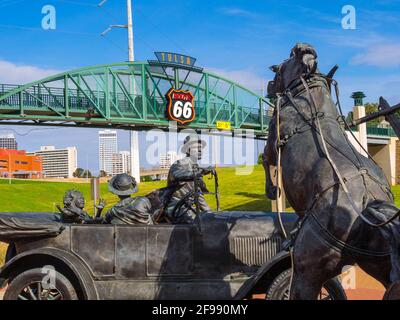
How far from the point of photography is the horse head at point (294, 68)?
15.3ft

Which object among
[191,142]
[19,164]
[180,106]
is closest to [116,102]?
[180,106]

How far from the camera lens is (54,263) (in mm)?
6297

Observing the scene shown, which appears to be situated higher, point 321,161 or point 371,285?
point 321,161

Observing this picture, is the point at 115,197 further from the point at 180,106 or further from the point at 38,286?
the point at 38,286

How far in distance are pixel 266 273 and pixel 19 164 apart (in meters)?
91.7

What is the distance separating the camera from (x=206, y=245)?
20.6 feet

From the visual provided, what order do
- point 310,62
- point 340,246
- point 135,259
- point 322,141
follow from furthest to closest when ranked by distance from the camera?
point 135,259 < point 310,62 < point 322,141 < point 340,246

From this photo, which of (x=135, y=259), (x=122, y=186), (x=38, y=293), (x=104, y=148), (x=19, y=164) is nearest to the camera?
(x=38, y=293)

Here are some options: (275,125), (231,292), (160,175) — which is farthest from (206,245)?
(160,175)

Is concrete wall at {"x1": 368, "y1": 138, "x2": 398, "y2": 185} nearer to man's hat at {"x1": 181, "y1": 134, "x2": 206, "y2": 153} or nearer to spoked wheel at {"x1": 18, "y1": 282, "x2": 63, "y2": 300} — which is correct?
man's hat at {"x1": 181, "y1": 134, "x2": 206, "y2": 153}

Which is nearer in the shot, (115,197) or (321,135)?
(321,135)

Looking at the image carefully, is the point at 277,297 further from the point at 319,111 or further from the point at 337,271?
the point at 319,111

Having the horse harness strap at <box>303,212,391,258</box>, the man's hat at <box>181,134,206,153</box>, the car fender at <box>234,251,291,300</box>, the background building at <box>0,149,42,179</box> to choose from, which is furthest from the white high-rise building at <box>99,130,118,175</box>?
the horse harness strap at <box>303,212,391,258</box>
